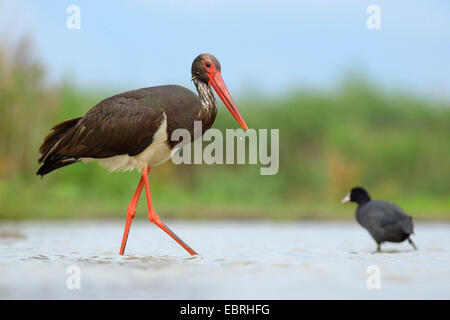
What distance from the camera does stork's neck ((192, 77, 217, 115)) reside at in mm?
6930

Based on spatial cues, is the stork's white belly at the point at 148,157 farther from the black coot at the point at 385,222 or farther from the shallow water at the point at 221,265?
the black coot at the point at 385,222

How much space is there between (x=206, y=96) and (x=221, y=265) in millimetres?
1800

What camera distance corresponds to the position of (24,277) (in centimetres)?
559

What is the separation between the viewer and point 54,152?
725 cm

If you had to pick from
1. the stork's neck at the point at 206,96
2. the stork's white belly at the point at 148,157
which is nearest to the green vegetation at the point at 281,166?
the stork's white belly at the point at 148,157

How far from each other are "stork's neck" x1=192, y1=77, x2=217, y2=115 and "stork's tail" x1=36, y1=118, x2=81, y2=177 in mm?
1457

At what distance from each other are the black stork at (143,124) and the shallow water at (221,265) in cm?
67

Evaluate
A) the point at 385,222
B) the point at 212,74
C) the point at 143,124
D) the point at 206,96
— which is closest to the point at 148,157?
the point at 143,124

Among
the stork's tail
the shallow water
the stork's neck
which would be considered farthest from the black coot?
the stork's tail

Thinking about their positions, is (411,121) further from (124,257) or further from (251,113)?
(124,257)

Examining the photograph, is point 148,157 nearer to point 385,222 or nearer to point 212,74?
point 212,74

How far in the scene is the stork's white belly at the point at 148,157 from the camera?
673cm
